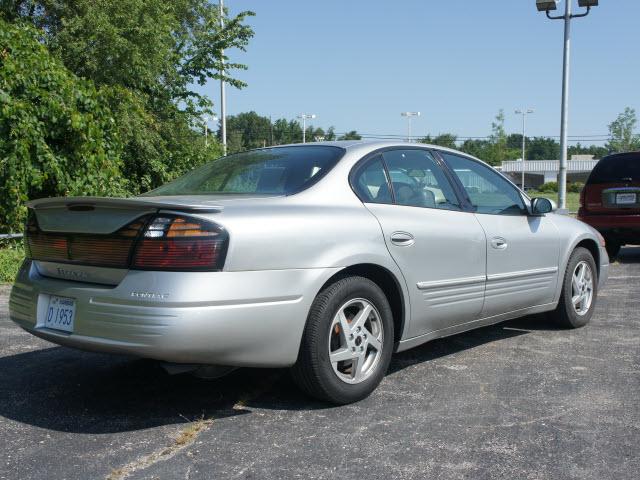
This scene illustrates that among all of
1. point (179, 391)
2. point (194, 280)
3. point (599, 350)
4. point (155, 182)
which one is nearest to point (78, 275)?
point (194, 280)

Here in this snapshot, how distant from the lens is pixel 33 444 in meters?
3.20

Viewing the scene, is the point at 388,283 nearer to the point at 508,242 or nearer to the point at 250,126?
the point at 508,242

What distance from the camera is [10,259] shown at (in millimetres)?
8945

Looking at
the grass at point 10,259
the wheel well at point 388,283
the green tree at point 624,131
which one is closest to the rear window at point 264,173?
the wheel well at point 388,283

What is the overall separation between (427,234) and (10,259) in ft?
21.6

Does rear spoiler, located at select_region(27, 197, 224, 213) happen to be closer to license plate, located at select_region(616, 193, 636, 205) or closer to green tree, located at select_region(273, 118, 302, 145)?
license plate, located at select_region(616, 193, 636, 205)

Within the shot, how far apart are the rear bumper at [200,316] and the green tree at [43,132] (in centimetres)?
652

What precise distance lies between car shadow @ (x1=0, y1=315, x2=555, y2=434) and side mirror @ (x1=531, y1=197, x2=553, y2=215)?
1.26m

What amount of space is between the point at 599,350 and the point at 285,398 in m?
2.46

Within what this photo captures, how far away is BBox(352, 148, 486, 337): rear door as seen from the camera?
4055 millimetres

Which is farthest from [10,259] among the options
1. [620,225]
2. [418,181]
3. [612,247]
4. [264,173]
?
[612,247]

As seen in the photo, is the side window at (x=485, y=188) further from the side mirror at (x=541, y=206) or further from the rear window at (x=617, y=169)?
the rear window at (x=617, y=169)

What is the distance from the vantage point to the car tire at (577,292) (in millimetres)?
5617

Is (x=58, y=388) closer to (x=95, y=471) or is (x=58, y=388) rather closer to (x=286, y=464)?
(x=95, y=471)
